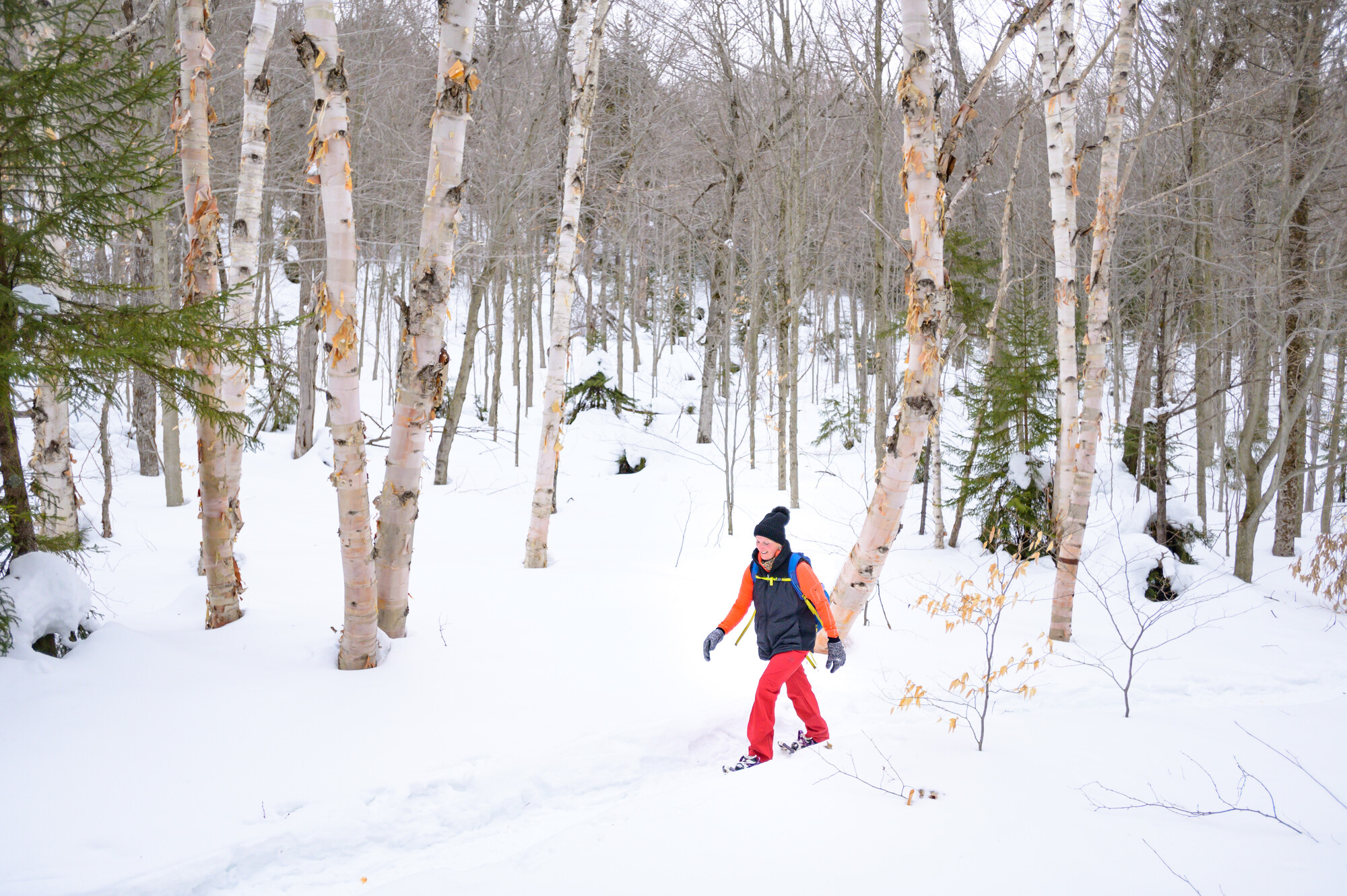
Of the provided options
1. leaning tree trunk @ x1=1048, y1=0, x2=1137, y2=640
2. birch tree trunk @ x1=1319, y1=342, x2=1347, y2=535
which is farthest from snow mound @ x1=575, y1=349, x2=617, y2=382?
birch tree trunk @ x1=1319, y1=342, x2=1347, y2=535

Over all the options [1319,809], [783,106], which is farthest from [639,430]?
[1319,809]

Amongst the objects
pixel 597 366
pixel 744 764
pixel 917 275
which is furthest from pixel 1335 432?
pixel 597 366

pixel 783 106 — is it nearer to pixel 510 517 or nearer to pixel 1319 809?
pixel 510 517

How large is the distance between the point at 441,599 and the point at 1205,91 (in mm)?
12271

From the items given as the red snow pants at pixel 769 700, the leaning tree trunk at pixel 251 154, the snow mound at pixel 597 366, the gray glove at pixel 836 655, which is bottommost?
the red snow pants at pixel 769 700

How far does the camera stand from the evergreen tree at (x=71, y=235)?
341cm

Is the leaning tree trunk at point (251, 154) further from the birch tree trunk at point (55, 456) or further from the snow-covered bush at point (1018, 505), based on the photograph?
the snow-covered bush at point (1018, 505)

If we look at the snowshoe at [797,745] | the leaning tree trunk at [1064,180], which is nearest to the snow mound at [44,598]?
the snowshoe at [797,745]

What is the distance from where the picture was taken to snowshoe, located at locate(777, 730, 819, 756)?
4.13 m

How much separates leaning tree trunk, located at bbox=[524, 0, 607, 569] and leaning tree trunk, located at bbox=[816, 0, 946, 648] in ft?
12.9

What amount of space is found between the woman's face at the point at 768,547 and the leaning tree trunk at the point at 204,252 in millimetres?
3506

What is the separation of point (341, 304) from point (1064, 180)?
5.86 meters

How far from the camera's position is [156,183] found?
148 inches

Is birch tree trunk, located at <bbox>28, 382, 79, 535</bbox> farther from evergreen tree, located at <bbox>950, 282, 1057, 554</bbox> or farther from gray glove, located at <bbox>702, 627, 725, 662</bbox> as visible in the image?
evergreen tree, located at <bbox>950, 282, 1057, 554</bbox>
